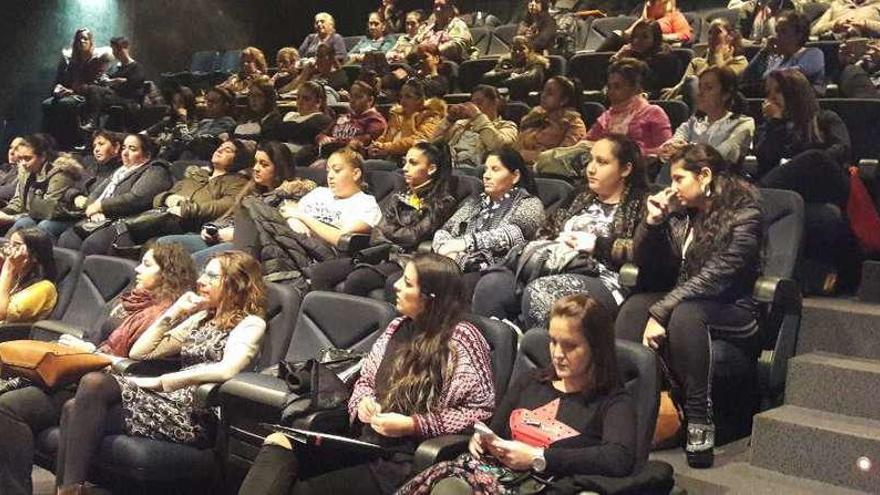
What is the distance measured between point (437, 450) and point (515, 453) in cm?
20

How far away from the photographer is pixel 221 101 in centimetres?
702

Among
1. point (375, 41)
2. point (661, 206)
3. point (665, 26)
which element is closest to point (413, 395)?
point (661, 206)

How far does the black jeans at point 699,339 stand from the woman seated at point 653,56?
287cm

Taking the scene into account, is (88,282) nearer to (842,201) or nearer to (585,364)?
(585,364)

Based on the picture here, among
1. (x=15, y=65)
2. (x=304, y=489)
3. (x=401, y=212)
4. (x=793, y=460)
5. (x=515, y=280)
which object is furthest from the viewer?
(x=15, y=65)

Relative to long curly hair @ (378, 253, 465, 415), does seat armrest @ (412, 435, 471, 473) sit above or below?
below

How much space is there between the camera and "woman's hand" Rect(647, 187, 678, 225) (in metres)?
3.21

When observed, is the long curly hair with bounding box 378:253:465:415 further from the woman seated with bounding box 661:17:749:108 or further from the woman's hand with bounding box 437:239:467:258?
the woman seated with bounding box 661:17:749:108

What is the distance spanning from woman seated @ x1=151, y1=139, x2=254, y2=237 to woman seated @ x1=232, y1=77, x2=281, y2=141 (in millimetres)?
626

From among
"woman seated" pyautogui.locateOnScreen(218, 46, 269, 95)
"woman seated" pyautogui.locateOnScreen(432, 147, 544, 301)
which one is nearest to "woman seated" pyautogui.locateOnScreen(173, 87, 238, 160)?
"woman seated" pyautogui.locateOnScreen(218, 46, 269, 95)

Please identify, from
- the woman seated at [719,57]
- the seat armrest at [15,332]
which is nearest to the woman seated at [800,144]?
the woman seated at [719,57]

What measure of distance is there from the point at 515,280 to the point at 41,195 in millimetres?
3427

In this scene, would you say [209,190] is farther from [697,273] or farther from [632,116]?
[697,273]

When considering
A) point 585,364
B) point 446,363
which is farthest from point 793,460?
point 446,363
